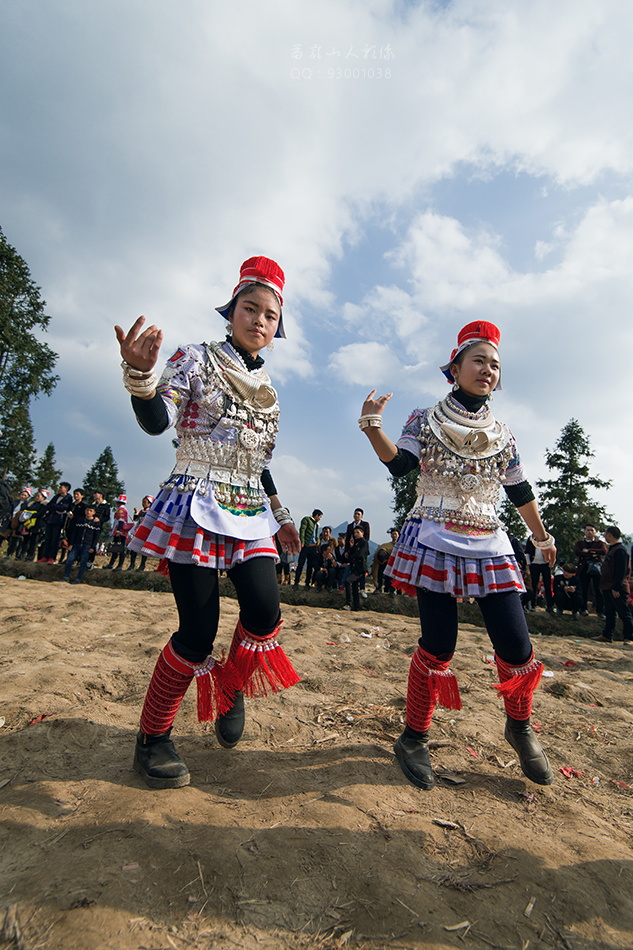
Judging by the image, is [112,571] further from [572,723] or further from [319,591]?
[572,723]

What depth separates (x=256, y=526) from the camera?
2.50 metres

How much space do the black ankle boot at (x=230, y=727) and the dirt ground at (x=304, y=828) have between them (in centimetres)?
9

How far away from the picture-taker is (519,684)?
2.57m

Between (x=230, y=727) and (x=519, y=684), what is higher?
(x=519, y=684)

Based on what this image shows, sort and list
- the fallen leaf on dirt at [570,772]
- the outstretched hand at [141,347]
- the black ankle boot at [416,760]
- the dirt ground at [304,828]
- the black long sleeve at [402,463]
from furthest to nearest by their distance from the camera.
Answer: the black long sleeve at [402,463]
the fallen leaf on dirt at [570,772]
the black ankle boot at [416,760]
the outstretched hand at [141,347]
the dirt ground at [304,828]

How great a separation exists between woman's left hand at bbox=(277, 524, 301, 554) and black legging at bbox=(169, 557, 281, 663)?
497 millimetres

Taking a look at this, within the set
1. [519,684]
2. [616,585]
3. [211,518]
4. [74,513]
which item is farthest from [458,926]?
[74,513]

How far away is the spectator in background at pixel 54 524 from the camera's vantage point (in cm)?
1207

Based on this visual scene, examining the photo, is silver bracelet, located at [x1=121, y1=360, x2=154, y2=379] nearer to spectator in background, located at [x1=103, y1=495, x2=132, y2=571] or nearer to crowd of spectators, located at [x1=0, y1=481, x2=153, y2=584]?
crowd of spectators, located at [x1=0, y1=481, x2=153, y2=584]

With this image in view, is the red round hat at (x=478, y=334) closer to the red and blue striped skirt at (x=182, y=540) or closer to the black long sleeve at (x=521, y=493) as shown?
the black long sleeve at (x=521, y=493)

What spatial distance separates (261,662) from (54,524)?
11.7 meters

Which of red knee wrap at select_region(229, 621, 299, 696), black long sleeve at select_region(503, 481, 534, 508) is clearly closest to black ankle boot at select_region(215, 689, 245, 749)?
red knee wrap at select_region(229, 621, 299, 696)

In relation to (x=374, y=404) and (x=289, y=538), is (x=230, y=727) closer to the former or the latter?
(x=289, y=538)

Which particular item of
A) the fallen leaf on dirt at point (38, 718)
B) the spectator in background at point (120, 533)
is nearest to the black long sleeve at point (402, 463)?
the fallen leaf on dirt at point (38, 718)
